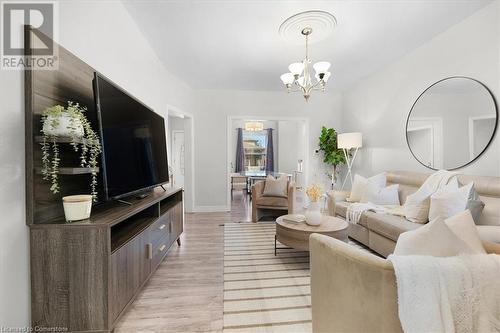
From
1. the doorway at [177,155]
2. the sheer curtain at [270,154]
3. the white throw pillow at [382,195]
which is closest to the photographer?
the white throw pillow at [382,195]

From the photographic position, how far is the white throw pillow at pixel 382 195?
3.27 m

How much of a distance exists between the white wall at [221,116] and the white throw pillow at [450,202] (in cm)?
333

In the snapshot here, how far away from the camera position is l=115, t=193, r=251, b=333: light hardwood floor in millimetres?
1644

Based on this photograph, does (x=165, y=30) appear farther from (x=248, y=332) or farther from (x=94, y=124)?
(x=248, y=332)

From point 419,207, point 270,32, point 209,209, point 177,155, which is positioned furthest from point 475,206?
point 177,155

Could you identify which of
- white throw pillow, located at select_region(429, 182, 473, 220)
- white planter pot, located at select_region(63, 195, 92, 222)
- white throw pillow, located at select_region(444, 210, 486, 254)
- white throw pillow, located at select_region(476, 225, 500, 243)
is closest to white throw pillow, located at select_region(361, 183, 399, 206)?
white throw pillow, located at select_region(429, 182, 473, 220)

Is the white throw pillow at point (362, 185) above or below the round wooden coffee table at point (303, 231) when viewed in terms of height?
above

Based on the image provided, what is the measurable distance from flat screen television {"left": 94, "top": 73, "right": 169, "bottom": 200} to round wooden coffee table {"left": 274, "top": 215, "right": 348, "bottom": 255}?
60.9 inches

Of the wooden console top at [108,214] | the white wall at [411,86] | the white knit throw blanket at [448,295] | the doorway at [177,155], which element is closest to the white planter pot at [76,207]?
the wooden console top at [108,214]

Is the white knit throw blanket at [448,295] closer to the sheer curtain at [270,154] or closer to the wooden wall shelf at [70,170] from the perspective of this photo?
the wooden wall shelf at [70,170]

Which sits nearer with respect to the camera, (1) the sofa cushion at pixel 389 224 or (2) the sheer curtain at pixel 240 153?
(1) the sofa cushion at pixel 389 224

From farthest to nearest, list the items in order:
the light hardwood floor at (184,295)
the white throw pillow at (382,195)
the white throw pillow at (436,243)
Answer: the white throw pillow at (382,195) → the light hardwood floor at (184,295) → the white throw pillow at (436,243)

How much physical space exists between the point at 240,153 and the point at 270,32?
6922 millimetres

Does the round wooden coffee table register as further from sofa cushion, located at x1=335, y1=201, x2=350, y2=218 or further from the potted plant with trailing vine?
the potted plant with trailing vine
